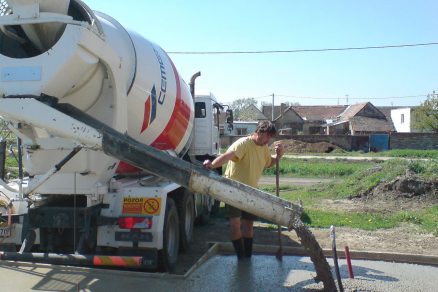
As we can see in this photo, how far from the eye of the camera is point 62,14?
16.4 feet

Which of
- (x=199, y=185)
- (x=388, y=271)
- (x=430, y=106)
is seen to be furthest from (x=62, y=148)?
(x=430, y=106)

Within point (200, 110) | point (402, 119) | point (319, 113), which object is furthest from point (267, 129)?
point (319, 113)

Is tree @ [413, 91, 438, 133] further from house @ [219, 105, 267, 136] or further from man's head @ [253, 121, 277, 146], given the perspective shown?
man's head @ [253, 121, 277, 146]

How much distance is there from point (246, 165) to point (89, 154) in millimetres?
2153

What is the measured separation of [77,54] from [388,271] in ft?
15.3

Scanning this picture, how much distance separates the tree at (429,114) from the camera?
58156 mm

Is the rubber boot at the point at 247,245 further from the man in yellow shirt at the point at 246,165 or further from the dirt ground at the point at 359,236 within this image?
the dirt ground at the point at 359,236

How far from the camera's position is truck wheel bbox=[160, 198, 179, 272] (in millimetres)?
6105

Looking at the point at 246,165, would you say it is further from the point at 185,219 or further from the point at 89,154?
the point at 89,154

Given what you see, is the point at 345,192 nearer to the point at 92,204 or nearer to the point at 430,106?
the point at 92,204

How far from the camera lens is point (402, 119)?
71.8 m

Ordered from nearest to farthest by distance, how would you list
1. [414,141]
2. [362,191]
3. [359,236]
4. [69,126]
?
[69,126], [359,236], [362,191], [414,141]

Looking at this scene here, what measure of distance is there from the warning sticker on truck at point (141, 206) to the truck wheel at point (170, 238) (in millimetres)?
285

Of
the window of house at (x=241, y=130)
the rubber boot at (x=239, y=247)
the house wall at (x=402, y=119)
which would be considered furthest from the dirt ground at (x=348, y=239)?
the house wall at (x=402, y=119)
